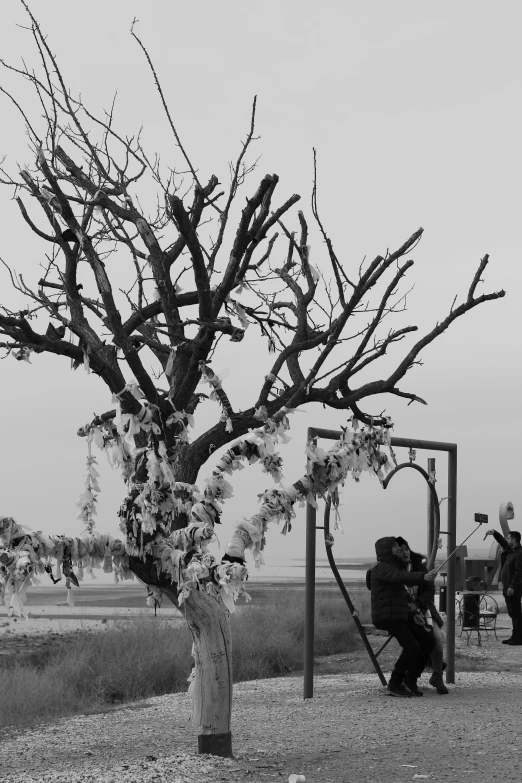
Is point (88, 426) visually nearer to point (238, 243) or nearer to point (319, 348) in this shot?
point (238, 243)

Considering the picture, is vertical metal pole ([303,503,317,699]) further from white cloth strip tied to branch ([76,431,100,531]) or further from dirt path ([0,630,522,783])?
white cloth strip tied to branch ([76,431,100,531])

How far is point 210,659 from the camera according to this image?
712cm

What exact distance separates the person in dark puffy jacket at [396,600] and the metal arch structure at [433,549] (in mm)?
757

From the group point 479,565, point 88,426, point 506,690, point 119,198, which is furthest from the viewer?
point 479,565

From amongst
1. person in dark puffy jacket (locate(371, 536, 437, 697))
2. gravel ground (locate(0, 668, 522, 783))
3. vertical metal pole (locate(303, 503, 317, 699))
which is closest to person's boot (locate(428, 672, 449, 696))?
gravel ground (locate(0, 668, 522, 783))

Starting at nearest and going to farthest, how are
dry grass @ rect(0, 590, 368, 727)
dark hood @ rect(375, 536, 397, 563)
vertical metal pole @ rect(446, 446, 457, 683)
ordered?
dark hood @ rect(375, 536, 397, 563) < dry grass @ rect(0, 590, 368, 727) < vertical metal pole @ rect(446, 446, 457, 683)

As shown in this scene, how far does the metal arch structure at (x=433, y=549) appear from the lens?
10.3 m

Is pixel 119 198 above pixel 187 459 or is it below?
above

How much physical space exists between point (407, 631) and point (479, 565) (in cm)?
1120

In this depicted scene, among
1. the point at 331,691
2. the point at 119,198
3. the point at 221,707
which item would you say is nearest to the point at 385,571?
the point at 331,691

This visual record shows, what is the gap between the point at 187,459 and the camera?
761cm

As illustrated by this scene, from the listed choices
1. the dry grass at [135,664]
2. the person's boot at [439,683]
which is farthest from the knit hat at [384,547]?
the dry grass at [135,664]

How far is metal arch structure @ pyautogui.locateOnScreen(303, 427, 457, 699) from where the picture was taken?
10305 mm

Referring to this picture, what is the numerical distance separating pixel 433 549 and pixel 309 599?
5.51 feet
